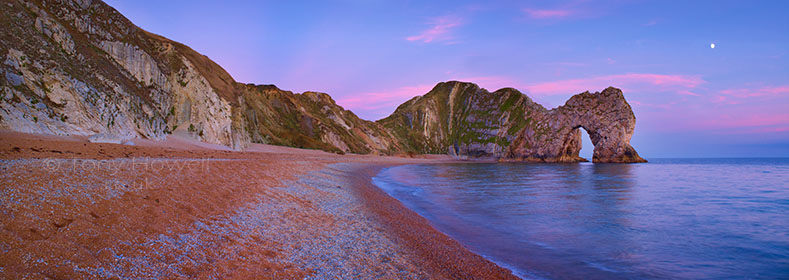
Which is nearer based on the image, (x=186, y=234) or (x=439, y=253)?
(x=186, y=234)

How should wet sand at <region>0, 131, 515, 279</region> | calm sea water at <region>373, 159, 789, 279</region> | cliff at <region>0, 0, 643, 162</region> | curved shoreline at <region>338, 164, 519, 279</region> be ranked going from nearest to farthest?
wet sand at <region>0, 131, 515, 279</region>, curved shoreline at <region>338, 164, 519, 279</region>, calm sea water at <region>373, 159, 789, 279</region>, cliff at <region>0, 0, 643, 162</region>

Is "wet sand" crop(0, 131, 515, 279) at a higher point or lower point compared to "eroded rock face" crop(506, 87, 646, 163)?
lower

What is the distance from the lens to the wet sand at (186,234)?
4.50 m

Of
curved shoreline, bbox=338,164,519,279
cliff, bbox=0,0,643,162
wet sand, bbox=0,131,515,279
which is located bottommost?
curved shoreline, bbox=338,164,519,279

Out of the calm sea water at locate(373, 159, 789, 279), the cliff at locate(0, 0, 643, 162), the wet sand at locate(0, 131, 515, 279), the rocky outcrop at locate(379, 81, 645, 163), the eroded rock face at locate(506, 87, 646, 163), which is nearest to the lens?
the wet sand at locate(0, 131, 515, 279)

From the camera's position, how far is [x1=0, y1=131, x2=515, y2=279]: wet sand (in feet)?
14.8

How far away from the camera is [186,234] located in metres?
6.33

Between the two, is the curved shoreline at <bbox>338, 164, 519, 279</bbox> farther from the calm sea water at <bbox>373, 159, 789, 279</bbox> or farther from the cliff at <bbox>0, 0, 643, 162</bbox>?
the cliff at <bbox>0, 0, 643, 162</bbox>

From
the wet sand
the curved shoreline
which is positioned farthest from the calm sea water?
the wet sand

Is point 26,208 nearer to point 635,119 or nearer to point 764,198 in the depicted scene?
point 764,198

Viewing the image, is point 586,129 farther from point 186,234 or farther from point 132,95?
point 186,234

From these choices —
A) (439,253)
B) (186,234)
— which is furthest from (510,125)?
(186,234)

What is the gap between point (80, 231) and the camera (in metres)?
5.03

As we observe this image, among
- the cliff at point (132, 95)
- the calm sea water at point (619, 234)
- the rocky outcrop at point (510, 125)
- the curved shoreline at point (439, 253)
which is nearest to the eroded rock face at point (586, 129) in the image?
the rocky outcrop at point (510, 125)
